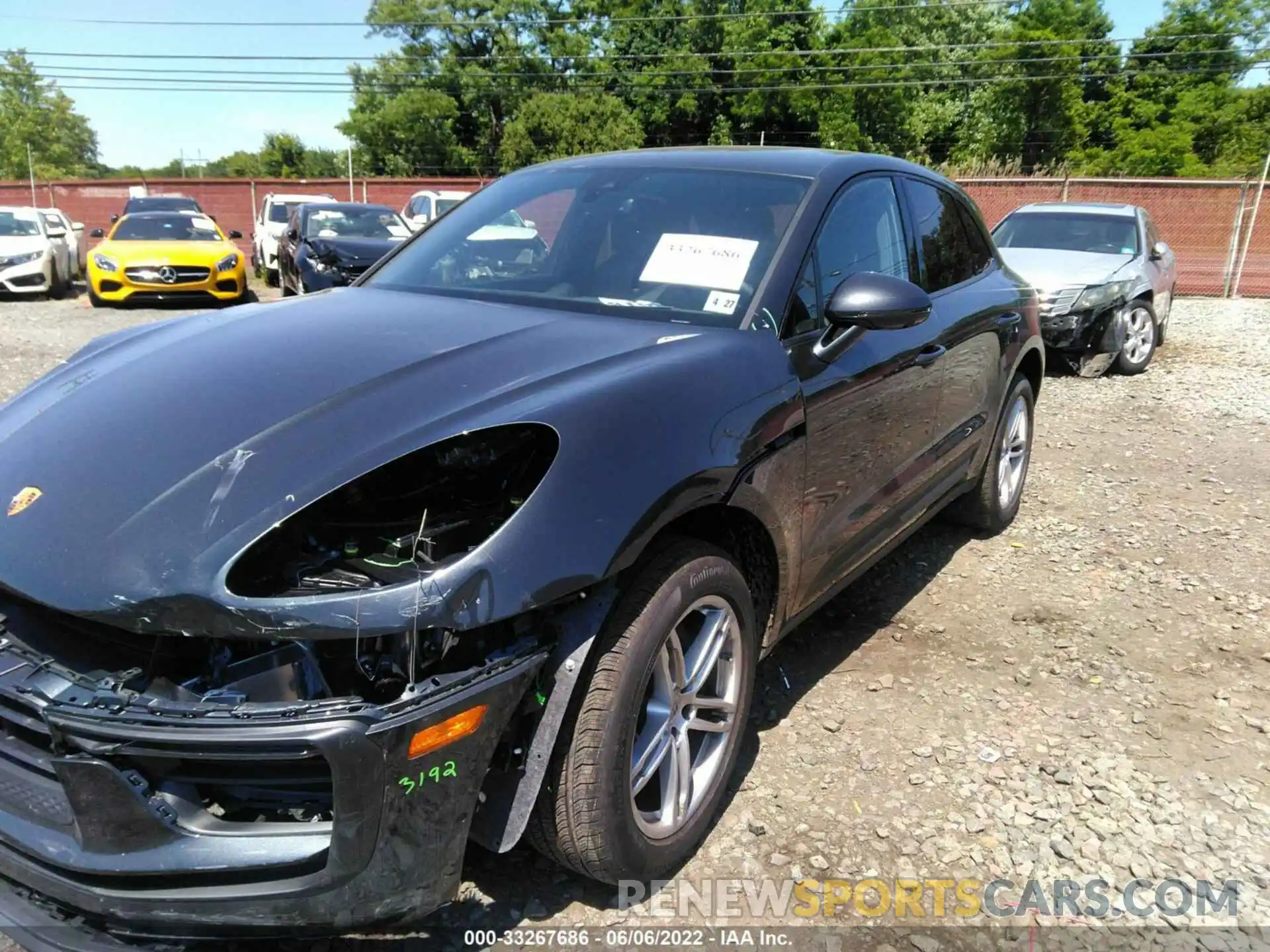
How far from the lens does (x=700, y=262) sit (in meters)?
2.72

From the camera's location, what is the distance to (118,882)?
63.1 inches

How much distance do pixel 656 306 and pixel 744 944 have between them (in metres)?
1.69

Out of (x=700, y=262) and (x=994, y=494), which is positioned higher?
(x=700, y=262)

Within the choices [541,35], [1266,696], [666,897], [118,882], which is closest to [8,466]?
[118,882]

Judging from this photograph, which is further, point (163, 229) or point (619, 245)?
point (163, 229)

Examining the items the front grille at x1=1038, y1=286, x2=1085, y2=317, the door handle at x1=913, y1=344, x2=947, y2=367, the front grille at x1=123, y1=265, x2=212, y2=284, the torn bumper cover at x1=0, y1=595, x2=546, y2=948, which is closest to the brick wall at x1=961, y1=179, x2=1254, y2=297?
the front grille at x1=1038, y1=286, x2=1085, y2=317

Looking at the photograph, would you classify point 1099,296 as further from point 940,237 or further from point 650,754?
point 650,754

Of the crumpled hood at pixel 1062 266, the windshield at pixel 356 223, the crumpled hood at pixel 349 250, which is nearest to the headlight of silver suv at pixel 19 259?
the windshield at pixel 356 223

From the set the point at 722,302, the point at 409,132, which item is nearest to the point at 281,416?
the point at 722,302

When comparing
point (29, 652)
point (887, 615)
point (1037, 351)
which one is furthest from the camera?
point (1037, 351)

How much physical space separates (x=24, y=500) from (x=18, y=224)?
14.7 m

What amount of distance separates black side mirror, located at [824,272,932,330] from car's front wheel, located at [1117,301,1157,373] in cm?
766

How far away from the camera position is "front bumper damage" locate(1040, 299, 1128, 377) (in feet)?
29.0

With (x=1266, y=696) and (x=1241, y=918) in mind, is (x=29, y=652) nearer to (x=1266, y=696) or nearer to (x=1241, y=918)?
(x=1241, y=918)
